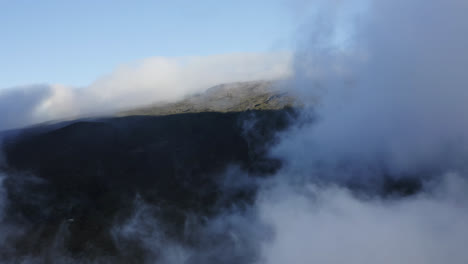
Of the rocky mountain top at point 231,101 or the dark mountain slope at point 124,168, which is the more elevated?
the rocky mountain top at point 231,101

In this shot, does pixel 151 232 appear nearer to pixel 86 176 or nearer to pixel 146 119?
pixel 86 176

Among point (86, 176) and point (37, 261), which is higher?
point (86, 176)

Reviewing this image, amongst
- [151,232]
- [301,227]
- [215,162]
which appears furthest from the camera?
[215,162]

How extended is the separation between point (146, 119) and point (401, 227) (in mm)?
61573

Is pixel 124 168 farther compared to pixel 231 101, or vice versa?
pixel 231 101

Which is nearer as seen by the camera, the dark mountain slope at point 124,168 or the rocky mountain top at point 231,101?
the dark mountain slope at point 124,168

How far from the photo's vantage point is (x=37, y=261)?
219 feet

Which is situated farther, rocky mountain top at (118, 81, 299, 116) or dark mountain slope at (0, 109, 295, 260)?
rocky mountain top at (118, 81, 299, 116)

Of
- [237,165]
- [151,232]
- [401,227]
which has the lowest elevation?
[401,227]

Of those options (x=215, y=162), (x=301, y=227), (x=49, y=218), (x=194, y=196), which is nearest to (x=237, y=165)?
(x=215, y=162)

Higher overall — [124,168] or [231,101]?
[231,101]

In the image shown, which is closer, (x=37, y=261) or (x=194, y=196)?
(x=37, y=261)

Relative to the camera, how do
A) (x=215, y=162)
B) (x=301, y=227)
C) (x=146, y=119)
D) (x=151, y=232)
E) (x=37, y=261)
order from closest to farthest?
(x=37, y=261) < (x=151, y=232) < (x=301, y=227) < (x=215, y=162) < (x=146, y=119)

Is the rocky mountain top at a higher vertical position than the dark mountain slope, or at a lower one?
higher
